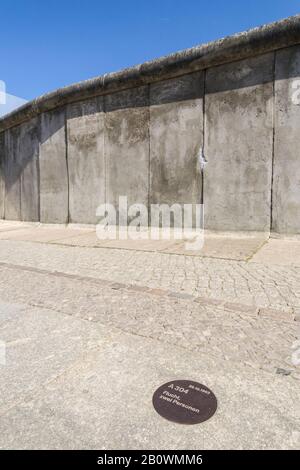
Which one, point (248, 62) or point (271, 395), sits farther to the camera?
point (248, 62)

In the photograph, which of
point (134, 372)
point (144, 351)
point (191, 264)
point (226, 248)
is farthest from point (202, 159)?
point (134, 372)

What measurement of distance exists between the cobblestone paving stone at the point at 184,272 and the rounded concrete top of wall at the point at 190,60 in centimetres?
443

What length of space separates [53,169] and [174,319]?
8.79m

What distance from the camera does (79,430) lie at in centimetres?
164

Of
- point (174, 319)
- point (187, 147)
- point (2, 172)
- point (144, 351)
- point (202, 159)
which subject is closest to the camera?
point (144, 351)

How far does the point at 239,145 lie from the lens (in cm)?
699

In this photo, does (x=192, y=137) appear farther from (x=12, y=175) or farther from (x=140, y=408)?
(x=12, y=175)

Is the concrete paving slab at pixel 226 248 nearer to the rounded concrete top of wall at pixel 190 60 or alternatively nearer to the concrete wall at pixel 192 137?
the concrete wall at pixel 192 137

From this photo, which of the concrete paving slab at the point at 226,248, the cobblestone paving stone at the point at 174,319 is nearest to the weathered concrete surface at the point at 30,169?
the concrete paving slab at the point at 226,248

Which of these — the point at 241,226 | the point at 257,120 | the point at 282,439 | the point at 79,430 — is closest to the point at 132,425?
the point at 79,430

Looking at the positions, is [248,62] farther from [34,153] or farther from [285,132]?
[34,153]

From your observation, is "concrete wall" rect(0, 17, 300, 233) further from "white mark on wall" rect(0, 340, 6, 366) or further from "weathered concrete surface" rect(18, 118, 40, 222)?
"white mark on wall" rect(0, 340, 6, 366)

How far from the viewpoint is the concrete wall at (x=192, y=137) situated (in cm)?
652

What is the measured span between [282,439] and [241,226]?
5.86m
